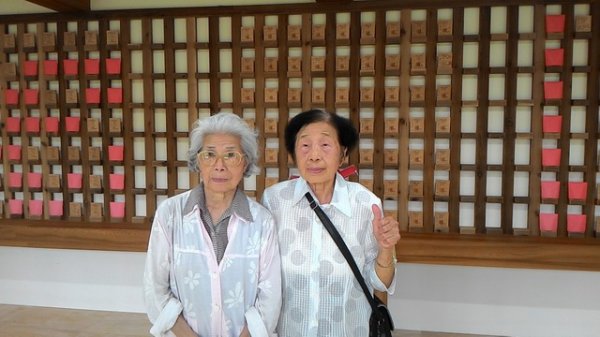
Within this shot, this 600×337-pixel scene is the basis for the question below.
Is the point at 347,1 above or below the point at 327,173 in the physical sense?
above

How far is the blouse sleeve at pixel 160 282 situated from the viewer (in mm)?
1428

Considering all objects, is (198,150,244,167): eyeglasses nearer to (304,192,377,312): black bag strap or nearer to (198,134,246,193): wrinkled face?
(198,134,246,193): wrinkled face

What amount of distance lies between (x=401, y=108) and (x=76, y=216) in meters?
2.26

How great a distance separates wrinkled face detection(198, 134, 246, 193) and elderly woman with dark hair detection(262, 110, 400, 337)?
186 mm

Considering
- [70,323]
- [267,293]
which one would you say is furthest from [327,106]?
[70,323]

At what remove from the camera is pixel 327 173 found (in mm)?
1514

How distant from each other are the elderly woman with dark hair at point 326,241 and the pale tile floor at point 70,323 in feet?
5.58

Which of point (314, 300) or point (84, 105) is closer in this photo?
point (314, 300)

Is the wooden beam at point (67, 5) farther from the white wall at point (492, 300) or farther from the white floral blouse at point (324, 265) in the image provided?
the white floral blouse at point (324, 265)

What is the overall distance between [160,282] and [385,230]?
2.25 ft

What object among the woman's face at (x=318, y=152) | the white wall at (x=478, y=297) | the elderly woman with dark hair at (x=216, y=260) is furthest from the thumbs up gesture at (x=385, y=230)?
the white wall at (x=478, y=297)

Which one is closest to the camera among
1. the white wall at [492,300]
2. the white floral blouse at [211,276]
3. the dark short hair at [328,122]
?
the white floral blouse at [211,276]

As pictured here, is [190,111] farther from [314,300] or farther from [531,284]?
[531,284]

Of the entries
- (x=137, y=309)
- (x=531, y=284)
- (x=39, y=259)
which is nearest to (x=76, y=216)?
(x=39, y=259)
